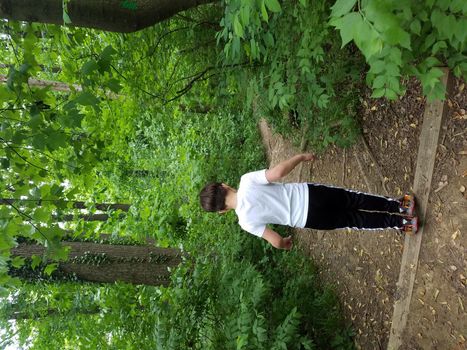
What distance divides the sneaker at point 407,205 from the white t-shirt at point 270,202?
3.12 ft

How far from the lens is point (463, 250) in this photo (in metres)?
3.57

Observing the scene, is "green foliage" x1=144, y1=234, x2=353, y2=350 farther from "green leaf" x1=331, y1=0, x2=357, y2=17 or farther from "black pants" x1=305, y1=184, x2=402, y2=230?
"green leaf" x1=331, y1=0, x2=357, y2=17

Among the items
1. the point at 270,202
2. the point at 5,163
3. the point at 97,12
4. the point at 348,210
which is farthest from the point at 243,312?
the point at 97,12

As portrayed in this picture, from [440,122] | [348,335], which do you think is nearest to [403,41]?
[440,122]

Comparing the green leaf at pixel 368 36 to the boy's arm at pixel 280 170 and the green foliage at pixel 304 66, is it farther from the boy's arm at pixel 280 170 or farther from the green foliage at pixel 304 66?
the boy's arm at pixel 280 170

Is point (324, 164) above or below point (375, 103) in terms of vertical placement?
below

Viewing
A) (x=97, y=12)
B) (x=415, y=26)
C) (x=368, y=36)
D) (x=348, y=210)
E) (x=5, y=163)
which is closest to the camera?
(x=368, y=36)

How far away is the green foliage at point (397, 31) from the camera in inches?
58.1

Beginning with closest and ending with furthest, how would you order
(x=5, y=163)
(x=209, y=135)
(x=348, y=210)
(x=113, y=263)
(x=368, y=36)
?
(x=368, y=36) → (x=5, y=163) → (x=348, y=210) → (x=113, y=263) → (x=209, y=135)

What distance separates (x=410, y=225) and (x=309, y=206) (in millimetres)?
993

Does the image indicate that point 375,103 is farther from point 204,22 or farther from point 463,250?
point 204,22

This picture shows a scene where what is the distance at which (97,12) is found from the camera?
10.2 ft

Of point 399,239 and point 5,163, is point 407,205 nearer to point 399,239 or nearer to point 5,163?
point 399,239

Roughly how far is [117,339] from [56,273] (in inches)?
60.9
